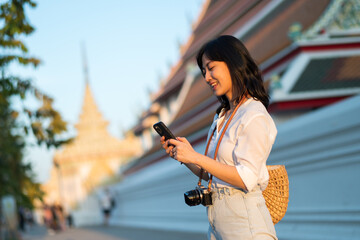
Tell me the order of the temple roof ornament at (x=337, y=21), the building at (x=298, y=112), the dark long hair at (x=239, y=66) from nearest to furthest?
the dark long hair at (x=239, y=66) → the building at (x=298, y=112) → the temple roof ornament at (x=337, y=21)

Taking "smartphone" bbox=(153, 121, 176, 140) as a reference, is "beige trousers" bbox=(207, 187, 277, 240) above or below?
below

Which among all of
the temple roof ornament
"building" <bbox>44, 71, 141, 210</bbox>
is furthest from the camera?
"building" <bbox>44, 71, 141, 210</bbox>

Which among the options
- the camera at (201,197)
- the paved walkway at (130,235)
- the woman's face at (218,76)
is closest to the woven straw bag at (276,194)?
the camera at (201,197)

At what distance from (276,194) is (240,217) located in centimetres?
29

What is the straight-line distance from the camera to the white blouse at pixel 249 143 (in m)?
2.38

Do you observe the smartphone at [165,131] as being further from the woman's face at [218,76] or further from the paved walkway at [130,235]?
the paved walkway at [130,235]

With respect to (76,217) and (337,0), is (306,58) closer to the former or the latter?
(337,0)

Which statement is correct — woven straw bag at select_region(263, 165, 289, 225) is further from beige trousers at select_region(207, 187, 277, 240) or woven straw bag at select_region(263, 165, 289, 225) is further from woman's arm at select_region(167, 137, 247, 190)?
woman's arm at select_region(167, 137, 247, 190)

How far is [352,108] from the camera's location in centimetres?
554

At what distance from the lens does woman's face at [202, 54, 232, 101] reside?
2586 mm

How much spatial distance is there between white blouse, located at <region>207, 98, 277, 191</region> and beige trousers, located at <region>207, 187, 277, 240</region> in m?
0.06

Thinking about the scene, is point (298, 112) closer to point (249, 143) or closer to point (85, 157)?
point (249, 143)

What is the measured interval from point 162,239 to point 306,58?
410cm

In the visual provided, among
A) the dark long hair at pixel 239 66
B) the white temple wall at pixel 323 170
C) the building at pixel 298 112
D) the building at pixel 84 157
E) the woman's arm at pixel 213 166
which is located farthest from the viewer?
the building at pixel 84 157
